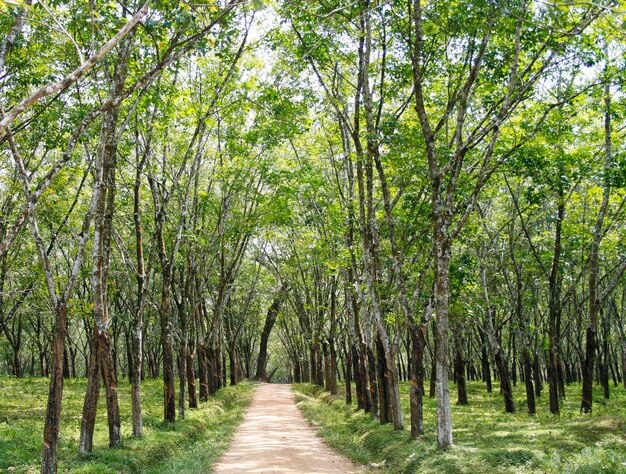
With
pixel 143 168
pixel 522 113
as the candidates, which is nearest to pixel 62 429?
A: pixel 143 168

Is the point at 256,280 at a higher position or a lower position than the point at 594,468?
higher

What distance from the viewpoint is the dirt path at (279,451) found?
12578mm

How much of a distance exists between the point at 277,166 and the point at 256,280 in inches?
645

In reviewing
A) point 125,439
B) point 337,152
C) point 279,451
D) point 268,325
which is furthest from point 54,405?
point 268,325

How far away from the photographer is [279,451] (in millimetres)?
14641

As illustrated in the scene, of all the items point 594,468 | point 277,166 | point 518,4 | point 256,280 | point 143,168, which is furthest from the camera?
point 256,280

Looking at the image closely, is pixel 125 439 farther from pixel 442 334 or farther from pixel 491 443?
pixel 491 443

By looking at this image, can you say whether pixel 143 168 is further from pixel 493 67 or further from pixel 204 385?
pixel 204 385

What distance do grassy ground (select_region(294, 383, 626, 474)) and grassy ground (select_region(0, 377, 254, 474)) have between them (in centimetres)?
383

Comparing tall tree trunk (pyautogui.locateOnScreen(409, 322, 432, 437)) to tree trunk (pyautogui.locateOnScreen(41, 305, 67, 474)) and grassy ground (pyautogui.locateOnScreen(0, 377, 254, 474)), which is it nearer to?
grassy ground (pyautogui.locateOnScreen(0, 377, 254, 474))

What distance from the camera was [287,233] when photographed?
3083 cm

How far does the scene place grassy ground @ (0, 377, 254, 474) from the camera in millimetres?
11969

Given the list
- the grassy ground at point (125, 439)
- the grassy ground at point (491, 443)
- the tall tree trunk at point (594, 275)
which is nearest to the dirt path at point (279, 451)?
the grassy ground at point (125, 439)

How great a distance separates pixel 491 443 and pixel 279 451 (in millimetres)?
5450
